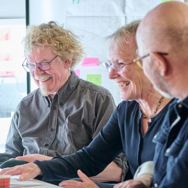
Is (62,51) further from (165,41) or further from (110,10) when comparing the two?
→ (165,41)

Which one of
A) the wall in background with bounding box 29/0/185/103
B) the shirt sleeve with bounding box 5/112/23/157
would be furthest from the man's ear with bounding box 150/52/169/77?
the wall in background with bounding box 29/0/185/103

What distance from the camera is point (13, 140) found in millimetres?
2254

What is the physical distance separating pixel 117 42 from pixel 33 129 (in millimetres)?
734

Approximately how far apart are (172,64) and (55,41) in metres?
1.15

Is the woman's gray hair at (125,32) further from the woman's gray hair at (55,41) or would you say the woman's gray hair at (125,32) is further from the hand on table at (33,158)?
the hand on table at (33,158)

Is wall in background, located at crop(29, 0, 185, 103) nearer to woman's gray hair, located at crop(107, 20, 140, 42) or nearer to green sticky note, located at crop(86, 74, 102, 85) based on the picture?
green sticky note, located at crop(86, 74, 102, 85)

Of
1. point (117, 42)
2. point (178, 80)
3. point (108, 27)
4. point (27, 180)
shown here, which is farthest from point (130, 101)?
point (108, 27)

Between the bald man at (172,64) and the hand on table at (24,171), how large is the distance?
600 millimetres

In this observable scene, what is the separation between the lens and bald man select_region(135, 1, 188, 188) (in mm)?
1113

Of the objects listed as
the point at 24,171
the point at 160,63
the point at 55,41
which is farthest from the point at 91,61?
the point at 160,63

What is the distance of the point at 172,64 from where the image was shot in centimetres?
113

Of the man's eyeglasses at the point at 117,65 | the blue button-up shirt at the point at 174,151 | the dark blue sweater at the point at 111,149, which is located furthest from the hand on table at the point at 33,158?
the blue button-up shirt at the point at 174,151

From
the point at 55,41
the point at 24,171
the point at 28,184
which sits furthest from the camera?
the point at 55,41

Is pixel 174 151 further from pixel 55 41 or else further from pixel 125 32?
pixel 55 41
